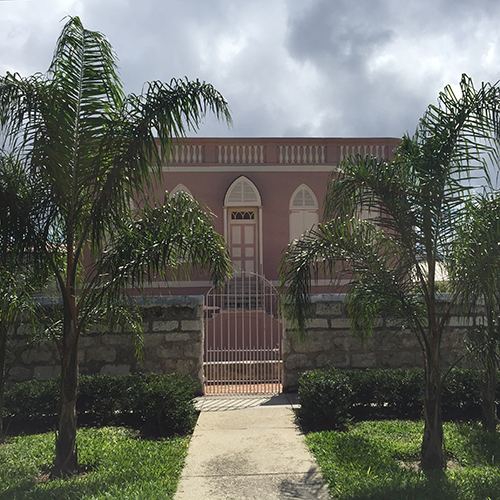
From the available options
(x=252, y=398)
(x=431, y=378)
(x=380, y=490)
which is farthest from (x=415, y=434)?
(x=252, y=398)

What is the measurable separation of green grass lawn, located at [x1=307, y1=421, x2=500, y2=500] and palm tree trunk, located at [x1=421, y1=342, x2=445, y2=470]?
0.15 metres

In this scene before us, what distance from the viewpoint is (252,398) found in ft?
29.1

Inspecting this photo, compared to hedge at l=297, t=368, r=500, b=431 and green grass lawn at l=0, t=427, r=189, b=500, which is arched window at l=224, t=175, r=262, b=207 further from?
green grass lawn at l=0, t=427, r=189, b=500

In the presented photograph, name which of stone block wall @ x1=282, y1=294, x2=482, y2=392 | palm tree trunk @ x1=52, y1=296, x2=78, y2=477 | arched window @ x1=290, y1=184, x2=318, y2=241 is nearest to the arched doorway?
arched window @ x1=290, y1=184, x2=318, y2=241

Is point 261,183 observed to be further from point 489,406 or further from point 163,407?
point 489,406

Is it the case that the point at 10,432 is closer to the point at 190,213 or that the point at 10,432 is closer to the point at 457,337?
the point at 190,213

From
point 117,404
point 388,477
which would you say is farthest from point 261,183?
point 388,477

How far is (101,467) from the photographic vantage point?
540 centimetres

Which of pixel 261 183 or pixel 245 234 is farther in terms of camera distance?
pixel 245 234

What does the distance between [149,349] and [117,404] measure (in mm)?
1559

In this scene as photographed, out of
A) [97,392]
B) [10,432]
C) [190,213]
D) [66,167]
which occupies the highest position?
[66,167]

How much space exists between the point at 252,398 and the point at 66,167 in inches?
208

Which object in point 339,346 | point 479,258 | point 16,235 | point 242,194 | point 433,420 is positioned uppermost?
point 242,194

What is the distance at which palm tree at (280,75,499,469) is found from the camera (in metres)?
5.34
